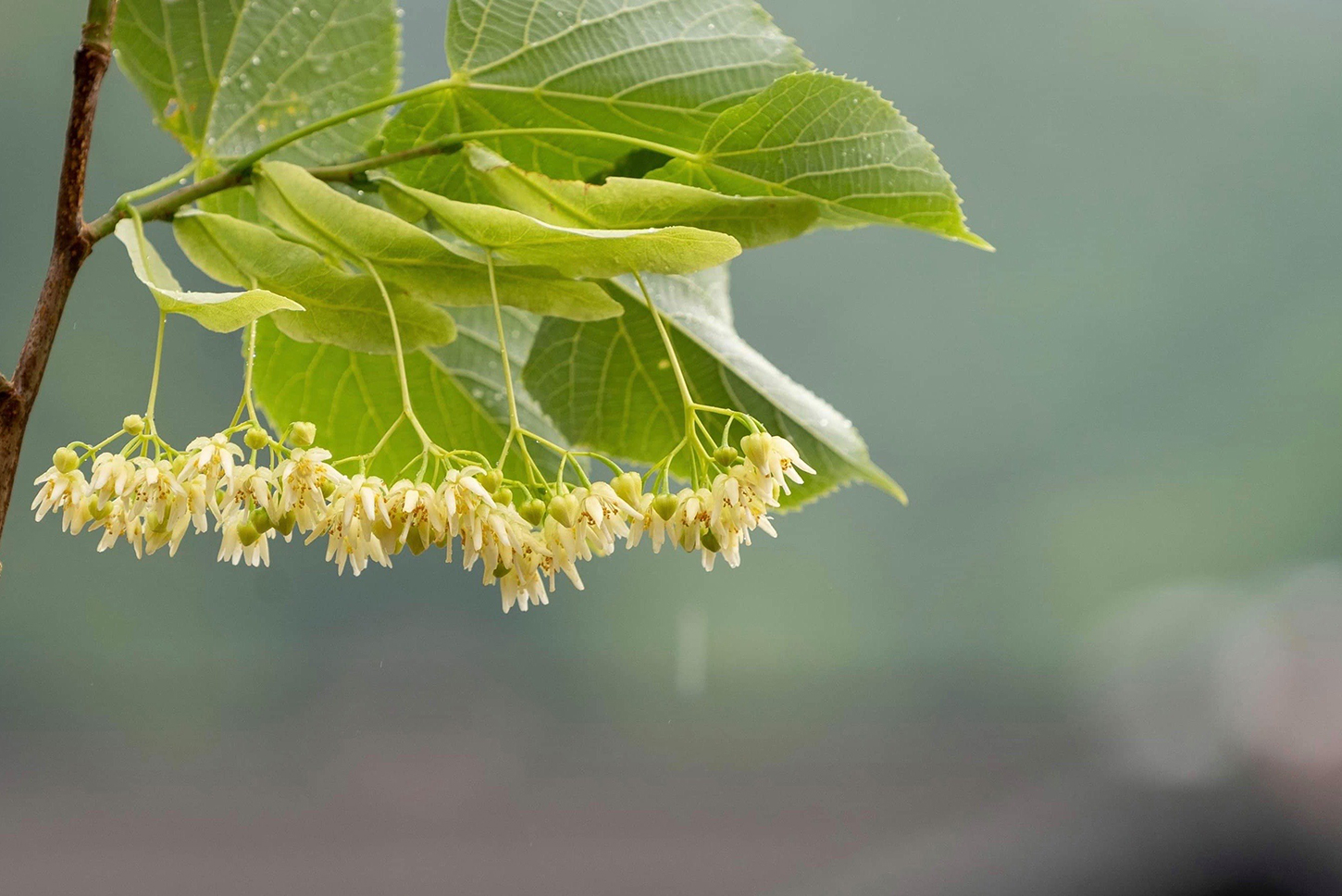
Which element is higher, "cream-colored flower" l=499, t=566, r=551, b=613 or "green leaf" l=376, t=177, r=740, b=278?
"green leaf" l=376, t=177, r=740, b=278

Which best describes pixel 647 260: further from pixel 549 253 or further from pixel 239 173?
pixel 239 173

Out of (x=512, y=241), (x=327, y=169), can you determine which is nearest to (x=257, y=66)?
(x=327, y=169)

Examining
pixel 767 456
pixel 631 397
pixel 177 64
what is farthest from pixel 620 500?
pixel 177 64

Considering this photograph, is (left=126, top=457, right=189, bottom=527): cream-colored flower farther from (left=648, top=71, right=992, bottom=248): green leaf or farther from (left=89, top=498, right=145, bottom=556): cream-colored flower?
(left=648, top=71, right=992, bottom=248): green leaf

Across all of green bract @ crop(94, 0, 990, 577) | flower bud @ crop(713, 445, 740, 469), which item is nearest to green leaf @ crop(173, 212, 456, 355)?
green bract @ crop(94, 0, 990, 577)

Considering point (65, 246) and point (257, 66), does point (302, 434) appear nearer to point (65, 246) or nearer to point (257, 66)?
point (65, 246)

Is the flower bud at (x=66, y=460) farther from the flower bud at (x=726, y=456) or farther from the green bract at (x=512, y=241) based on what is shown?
the flower bud at (x=726, y=456)
